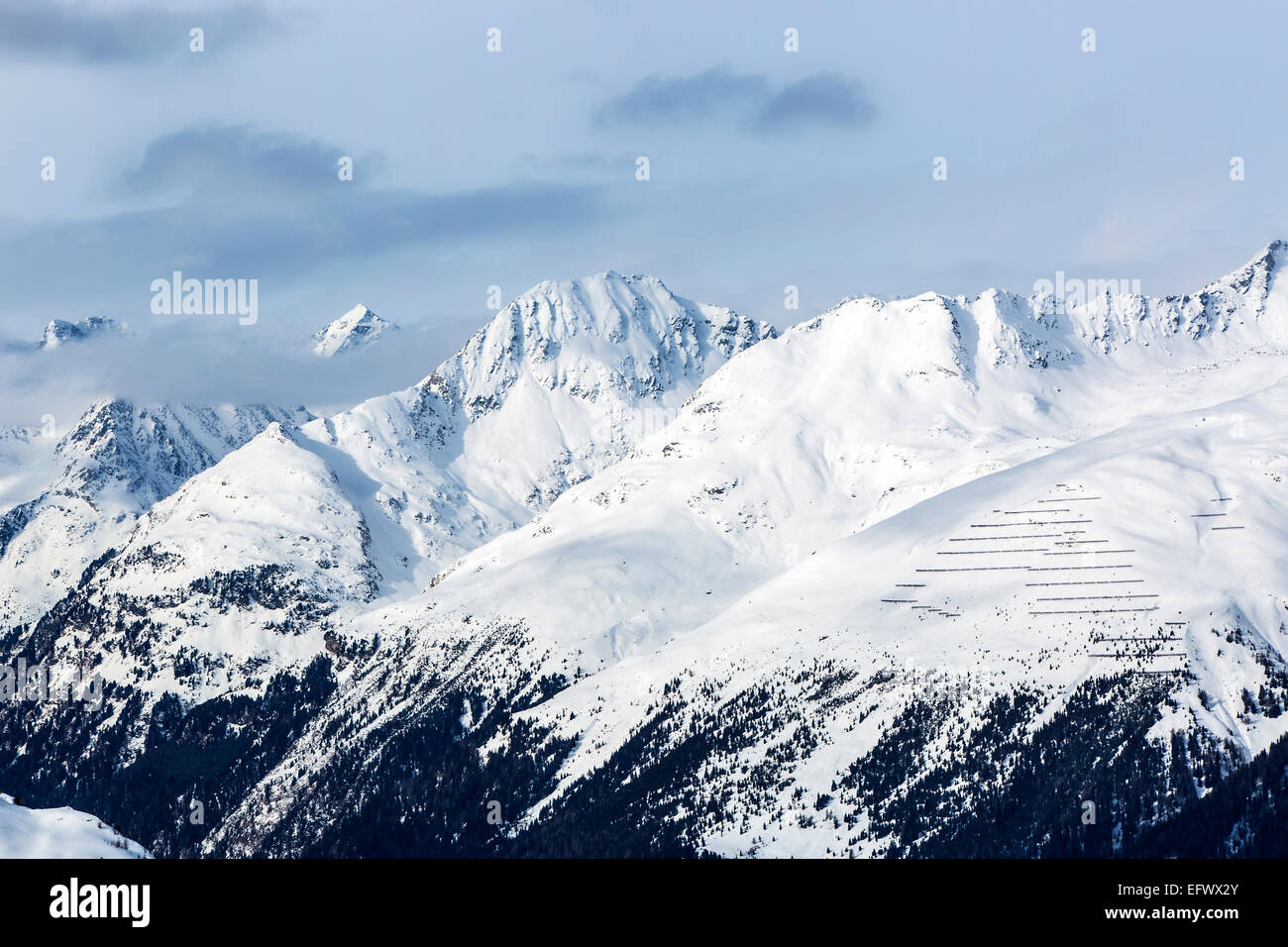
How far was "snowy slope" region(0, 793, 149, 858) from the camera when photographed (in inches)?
3432

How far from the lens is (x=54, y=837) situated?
300 feet

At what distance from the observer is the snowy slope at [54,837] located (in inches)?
3432
